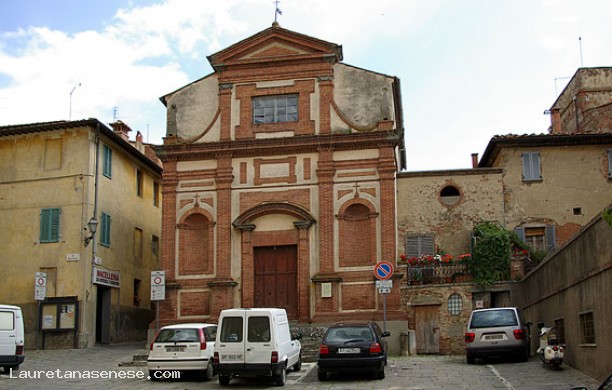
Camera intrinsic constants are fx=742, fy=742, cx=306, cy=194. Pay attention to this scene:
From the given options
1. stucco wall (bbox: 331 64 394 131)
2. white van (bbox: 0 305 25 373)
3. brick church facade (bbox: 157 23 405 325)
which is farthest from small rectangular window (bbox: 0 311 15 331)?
stucco wall (bbox: 331 64 394 131)

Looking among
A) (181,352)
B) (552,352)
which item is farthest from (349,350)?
(552,352)

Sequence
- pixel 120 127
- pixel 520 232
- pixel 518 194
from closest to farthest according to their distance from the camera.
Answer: pixel 520 232 < pixel 518 194 < pixel 120 127

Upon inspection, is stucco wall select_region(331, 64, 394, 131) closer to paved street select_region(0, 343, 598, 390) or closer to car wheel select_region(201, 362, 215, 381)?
paved street select_region(0, 343, 598, 390)

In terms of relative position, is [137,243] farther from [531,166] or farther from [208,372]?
[531,166]

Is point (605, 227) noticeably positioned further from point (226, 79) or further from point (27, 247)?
point (27, 247)

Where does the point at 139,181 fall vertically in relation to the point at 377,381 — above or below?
above

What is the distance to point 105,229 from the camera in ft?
103

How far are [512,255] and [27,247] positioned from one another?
19344mm

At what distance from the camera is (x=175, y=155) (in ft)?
96.7

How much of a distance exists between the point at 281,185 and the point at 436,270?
6746mm

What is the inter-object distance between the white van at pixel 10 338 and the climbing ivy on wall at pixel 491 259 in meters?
16.2

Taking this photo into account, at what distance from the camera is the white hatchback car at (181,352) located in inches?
714

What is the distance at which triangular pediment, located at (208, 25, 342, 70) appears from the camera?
95.6 feet

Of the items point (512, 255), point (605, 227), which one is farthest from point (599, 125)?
point (605, 227)
